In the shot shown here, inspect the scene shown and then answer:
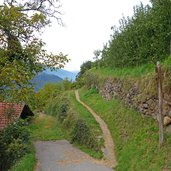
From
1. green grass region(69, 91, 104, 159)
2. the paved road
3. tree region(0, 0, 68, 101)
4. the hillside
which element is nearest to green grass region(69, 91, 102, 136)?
green grass region(69, 91, 104, 159)

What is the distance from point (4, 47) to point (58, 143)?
500 inches

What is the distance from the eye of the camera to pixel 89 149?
17.4 meters

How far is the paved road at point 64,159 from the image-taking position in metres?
14.0

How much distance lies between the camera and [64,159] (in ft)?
52.7

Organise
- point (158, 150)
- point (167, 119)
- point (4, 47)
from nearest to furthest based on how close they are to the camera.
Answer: point (4, 47) → point (158, 150) → point (167, 119)

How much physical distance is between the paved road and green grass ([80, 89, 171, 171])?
43.6 inches

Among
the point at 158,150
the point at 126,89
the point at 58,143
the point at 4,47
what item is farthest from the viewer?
the point at 58,143

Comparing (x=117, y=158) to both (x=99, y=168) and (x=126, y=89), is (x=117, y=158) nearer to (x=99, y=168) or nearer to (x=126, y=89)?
(x=99, y=168)

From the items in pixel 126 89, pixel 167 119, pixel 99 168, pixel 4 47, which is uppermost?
pixel 4 47

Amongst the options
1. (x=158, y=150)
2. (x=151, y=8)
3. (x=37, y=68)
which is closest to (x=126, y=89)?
(x=151, y=8)

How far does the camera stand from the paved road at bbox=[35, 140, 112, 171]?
14.0 m

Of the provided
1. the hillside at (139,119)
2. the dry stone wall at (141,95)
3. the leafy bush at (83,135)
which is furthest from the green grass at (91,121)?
the dry stone wall at (141,95)

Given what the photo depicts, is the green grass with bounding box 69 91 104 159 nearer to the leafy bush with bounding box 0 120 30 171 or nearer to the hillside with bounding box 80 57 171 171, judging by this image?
the hillside with bounding box 80 57 171 171

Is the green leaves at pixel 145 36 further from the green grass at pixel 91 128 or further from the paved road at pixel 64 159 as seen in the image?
the paved road at pixel 64 159
